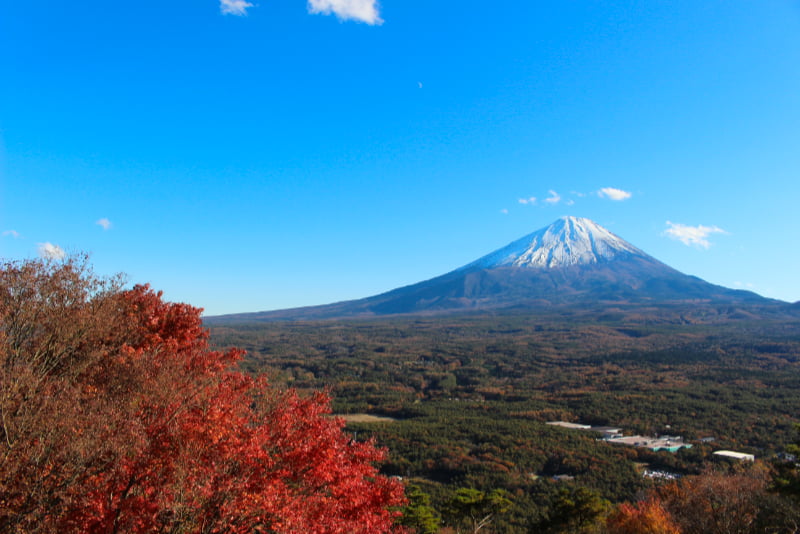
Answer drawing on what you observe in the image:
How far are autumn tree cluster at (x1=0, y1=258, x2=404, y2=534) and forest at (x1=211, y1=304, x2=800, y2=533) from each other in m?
2.89

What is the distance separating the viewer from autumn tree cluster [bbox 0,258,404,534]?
669 cm

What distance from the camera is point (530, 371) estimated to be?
91062mm

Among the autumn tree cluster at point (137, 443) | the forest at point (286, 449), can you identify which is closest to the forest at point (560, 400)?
the forest at point (286, 449)

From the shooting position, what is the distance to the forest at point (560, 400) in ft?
88.6

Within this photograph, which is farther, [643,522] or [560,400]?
[560,400]

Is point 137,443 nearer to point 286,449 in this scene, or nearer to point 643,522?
point 286,449

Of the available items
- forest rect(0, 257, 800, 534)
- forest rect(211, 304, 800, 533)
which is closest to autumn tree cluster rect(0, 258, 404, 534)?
forest rect(0, 257, 800, 534)

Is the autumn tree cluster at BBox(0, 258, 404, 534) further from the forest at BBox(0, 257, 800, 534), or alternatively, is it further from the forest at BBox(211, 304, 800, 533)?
the forest at BBox(211, 304, 800, 533)

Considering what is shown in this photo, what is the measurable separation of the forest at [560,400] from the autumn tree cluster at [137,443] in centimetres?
289

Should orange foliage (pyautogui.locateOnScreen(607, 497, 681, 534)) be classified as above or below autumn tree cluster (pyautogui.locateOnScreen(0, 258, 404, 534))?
below

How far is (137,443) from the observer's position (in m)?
6.94

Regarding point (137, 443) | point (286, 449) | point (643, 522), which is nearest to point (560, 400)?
point (643, 522)

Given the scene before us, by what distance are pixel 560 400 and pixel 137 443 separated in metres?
67.6

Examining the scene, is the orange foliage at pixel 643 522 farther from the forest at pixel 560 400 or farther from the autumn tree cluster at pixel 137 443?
the autumn tree cluster at pixel 137 443
